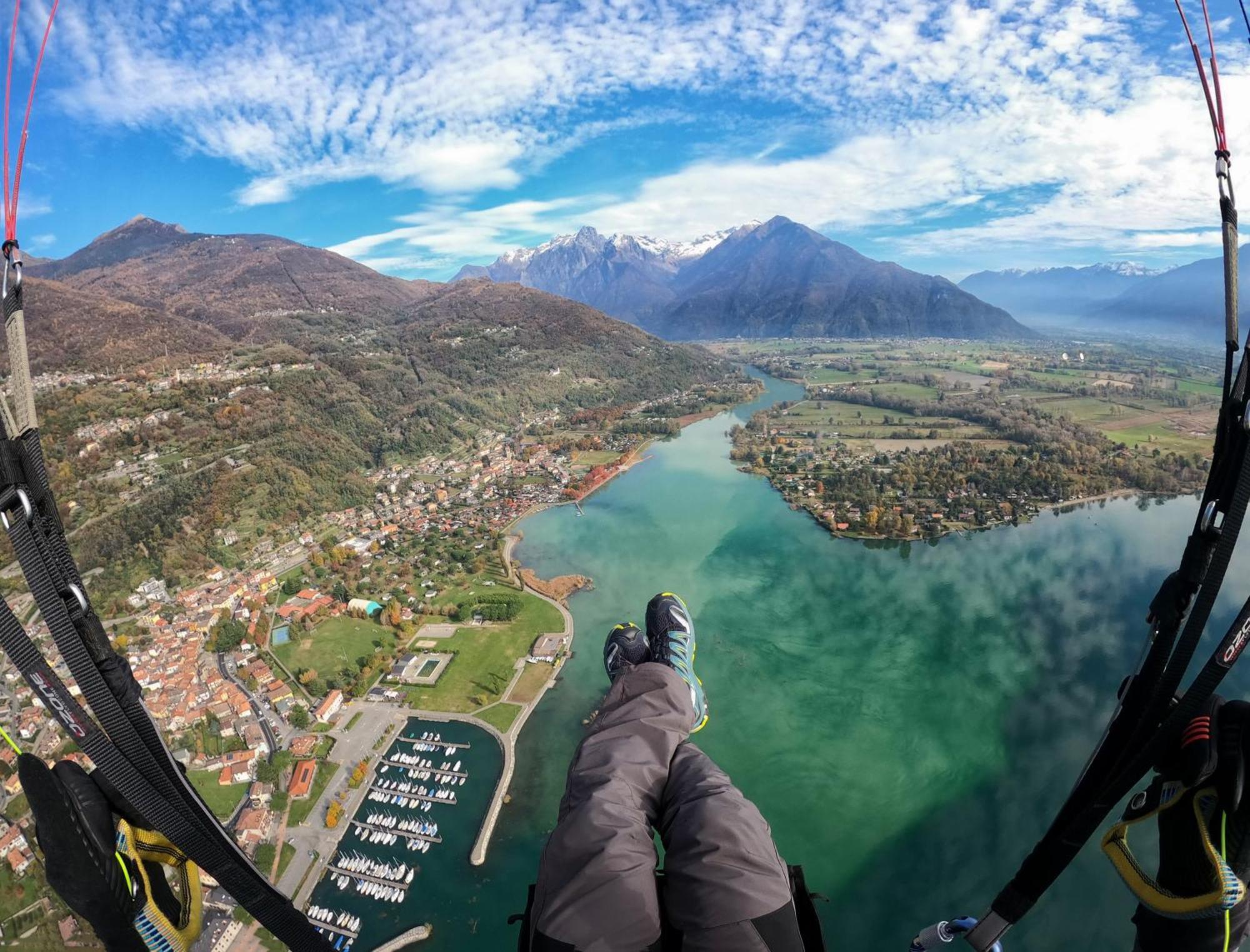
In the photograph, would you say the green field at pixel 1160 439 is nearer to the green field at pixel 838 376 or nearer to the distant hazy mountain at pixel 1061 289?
the green field at pixel 838 376

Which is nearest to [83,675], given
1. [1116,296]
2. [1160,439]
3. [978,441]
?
[978,441]

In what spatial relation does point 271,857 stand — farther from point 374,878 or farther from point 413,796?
point 413,796

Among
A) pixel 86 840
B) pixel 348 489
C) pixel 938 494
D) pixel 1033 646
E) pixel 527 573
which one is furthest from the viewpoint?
pixel 348 489

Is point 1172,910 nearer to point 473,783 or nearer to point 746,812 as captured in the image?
point 746,812

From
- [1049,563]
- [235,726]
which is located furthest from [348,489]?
[1049,563]

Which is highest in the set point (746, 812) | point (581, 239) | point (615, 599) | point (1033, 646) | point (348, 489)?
point (581, 239)

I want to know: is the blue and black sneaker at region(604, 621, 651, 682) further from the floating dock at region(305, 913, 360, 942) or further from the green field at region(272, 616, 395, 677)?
the green field at region(272, 616, 395, 677)
